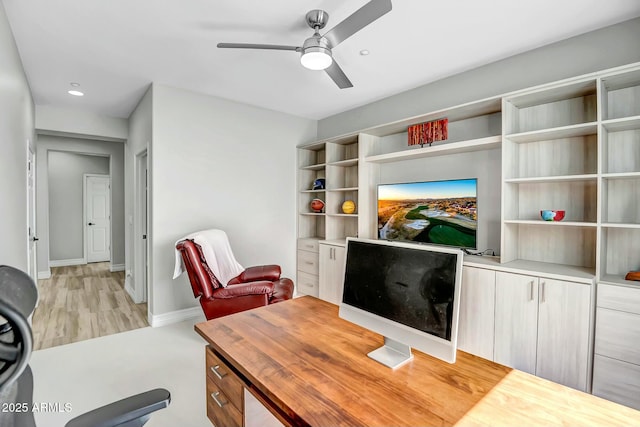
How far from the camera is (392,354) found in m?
1.24

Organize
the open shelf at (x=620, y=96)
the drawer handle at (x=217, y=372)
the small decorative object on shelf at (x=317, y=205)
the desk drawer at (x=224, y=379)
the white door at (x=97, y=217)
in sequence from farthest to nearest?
the white door at (x=97, y=217) → the small decorative object on shelf at (x=317, y=205) → the open shelf at (x=620, y=96) → the drawer handle at (x=217, y=372) → the desk drawer at (x=224, y=379)

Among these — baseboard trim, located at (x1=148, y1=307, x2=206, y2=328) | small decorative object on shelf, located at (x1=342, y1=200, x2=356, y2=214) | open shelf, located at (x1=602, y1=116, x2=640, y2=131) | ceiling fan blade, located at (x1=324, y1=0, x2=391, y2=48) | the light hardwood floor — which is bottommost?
the light hardwood floor

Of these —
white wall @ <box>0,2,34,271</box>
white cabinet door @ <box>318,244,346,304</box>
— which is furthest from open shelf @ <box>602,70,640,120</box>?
white wall @ <box>0,2,34,271</box>

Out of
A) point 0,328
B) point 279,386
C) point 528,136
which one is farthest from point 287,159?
point 0,328

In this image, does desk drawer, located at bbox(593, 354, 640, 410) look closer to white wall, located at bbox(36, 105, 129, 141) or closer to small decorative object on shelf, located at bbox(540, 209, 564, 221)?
small decorative object on shelf, located at bbox(540, 209, 564, 221)

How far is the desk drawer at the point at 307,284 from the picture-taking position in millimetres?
4215

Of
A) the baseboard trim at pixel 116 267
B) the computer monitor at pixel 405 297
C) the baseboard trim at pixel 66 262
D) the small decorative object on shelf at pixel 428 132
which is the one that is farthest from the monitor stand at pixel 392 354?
the baseboard trim at pixel 66 262

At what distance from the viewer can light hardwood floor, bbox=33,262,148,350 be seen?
3.20 meters

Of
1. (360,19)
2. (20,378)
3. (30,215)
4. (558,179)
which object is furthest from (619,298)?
(30,215)

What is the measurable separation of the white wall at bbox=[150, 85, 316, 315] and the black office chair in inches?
104

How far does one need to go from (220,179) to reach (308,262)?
1.60 meters

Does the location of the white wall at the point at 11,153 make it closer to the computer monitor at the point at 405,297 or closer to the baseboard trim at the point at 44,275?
the computer monitor at the point at 405,297

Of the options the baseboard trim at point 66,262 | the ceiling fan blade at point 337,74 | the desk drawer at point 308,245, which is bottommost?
the baseboard trim at point 66,262

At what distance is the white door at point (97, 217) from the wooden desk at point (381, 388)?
273 inches
